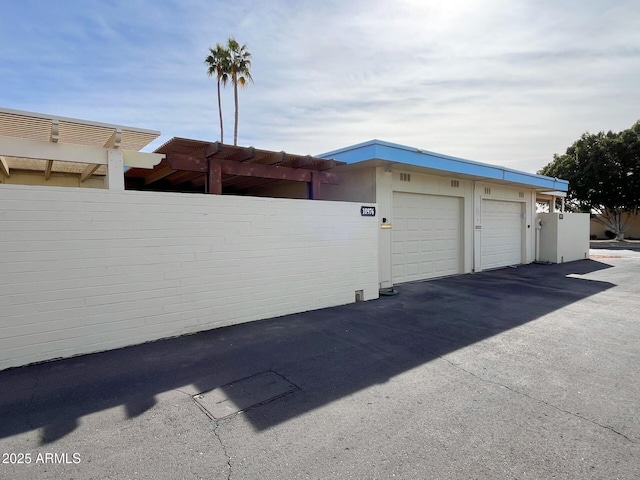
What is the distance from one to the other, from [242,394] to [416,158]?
650cm

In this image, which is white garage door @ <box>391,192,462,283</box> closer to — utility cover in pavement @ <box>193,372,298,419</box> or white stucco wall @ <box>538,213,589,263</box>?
utility cover in pavement @ <box>193,372,298,419</box>

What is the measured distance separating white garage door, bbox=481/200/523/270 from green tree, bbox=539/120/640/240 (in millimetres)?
16614

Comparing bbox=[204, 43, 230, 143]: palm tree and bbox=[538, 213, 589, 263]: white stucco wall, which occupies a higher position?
bbox=[204, 43, 230, 143]: palm tree

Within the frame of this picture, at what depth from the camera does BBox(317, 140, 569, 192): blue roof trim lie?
7.40 m

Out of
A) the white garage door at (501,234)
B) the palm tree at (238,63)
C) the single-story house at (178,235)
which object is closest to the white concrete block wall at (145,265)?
the single-story house at (178,235)

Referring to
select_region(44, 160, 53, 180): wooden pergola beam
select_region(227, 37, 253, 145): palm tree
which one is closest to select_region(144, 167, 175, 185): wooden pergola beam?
select_region(44, 160, 53, 180): wooden pergola beam

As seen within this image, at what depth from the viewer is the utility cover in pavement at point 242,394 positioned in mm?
3086

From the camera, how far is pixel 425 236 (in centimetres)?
980

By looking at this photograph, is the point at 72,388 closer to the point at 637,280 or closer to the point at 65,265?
the point at 65,265

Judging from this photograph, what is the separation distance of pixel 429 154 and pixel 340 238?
328 cm

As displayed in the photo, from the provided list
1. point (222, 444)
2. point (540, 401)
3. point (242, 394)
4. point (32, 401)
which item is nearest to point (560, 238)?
point (540, 401)

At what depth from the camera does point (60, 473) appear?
2.25 meters

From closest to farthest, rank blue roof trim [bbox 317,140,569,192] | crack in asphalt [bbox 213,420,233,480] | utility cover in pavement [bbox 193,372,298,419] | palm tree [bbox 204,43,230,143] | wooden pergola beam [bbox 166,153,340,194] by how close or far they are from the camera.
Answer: crack in asphalt [bbox 213,420,233,480] → utility cover in pavement [bbox 193,372,298,419] → wooden pergola beam [bbox 166,153,340,194] → blue roof trim [bbox 317,140,569,192] → palm tree [bbox 204,43,230,143]

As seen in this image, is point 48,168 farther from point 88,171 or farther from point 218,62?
point 218,62
